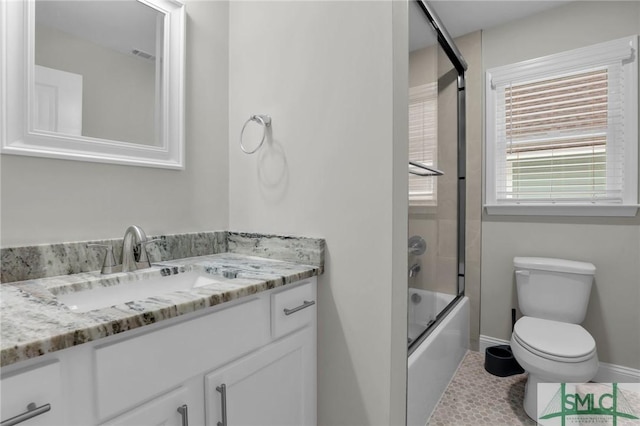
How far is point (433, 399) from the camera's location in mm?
1686

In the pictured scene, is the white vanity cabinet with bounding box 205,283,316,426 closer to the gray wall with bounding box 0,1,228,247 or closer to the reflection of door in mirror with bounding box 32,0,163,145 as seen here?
the gray wall with bounding box 0,1,228,247

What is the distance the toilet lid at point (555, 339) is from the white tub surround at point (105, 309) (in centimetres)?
120

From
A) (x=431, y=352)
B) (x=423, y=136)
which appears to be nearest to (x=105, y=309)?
(x=431, y=352)

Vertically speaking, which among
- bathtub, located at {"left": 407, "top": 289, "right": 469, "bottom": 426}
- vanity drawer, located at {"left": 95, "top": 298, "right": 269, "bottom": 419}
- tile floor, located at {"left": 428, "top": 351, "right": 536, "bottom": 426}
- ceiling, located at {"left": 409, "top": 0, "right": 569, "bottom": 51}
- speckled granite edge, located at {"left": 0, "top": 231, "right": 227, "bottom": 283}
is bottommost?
tile floor, located at {"left": 428, "top": 351, "right": 536, "bottom": 426}

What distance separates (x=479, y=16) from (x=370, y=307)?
216cm

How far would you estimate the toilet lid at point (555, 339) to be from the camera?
1539mm

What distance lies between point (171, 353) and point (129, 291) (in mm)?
432

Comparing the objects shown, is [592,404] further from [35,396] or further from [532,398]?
[35,396]

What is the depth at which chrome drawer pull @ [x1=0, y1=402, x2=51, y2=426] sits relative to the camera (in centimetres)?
53

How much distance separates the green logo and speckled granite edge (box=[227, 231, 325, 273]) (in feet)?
4.50

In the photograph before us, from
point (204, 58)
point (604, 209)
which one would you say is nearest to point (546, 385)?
point (604, 209)

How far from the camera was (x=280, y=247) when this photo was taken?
54.7 inches

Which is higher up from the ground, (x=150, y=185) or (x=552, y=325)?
(x=150, y=185)

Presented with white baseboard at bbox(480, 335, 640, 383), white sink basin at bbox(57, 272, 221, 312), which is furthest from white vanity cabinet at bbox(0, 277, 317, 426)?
white baseboard at bbox(480, 335, 640, 383)
